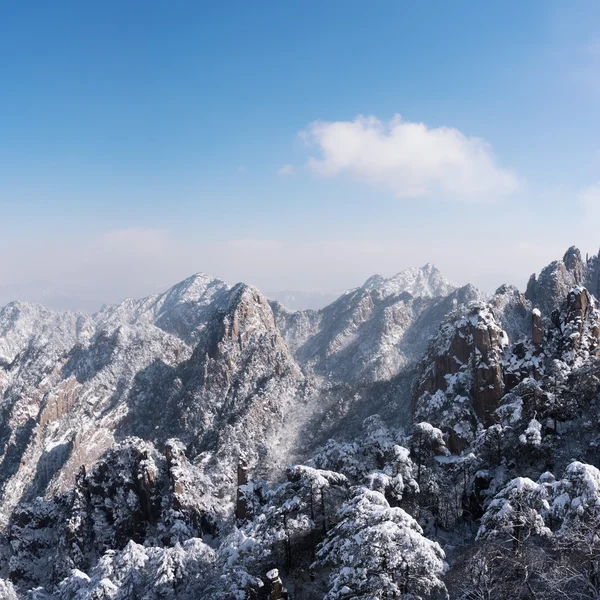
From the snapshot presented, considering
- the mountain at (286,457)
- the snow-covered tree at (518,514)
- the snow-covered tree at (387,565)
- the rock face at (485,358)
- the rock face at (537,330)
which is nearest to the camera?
the snow-covered tree at (387,565)

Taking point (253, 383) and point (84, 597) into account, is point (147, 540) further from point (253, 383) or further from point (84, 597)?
point (253, 383)

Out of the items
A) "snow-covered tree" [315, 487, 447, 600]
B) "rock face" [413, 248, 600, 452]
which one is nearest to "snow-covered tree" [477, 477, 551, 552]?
"snow-covered tree" [315, 487, 447, 600]

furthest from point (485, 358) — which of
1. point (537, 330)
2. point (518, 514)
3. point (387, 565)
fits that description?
point (387, 565)

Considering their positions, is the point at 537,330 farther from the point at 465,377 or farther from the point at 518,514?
the point at 518,514

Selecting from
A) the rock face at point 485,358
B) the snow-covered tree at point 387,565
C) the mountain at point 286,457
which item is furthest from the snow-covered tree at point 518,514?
the rock face at point 485,358

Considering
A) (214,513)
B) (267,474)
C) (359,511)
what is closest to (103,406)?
(267,474)

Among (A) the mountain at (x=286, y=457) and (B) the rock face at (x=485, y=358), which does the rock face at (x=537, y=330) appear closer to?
(B) the rock face at (x=485, y=358)

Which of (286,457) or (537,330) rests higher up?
(537,330)

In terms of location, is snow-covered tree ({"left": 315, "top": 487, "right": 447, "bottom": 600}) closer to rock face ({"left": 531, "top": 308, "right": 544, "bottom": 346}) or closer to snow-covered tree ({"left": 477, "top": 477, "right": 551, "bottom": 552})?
snow-covered tree ({"left": 477, "top": 477, "right": 551, "bottom": 552})
